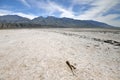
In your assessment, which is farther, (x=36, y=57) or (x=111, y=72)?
(x=36, y=57)

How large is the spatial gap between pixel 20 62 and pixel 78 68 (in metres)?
4.81

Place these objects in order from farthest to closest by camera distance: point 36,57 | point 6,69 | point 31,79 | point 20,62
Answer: point 36,57
point 20,62
point 6,69
point 31,79

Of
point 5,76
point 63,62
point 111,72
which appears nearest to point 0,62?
point 5,76

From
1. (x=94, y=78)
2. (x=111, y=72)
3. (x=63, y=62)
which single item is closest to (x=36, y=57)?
(x=63, y=62)

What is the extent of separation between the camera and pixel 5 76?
893 cm

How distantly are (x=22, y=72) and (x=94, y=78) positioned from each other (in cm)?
509

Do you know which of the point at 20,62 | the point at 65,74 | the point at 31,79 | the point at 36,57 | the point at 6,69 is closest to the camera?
the point at 31,79

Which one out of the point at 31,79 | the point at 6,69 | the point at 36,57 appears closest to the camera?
the point at 31,79

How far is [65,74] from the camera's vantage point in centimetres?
923

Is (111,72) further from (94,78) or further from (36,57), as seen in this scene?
(36,57)

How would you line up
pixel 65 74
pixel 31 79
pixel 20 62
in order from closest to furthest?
1. pixel 31 79
2. pixel 65 74
3. pixel 20 62

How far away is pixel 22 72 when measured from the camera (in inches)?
368

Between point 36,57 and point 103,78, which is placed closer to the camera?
point 103,78

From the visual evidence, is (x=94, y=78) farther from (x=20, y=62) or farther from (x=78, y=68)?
(x=20, y=62)
